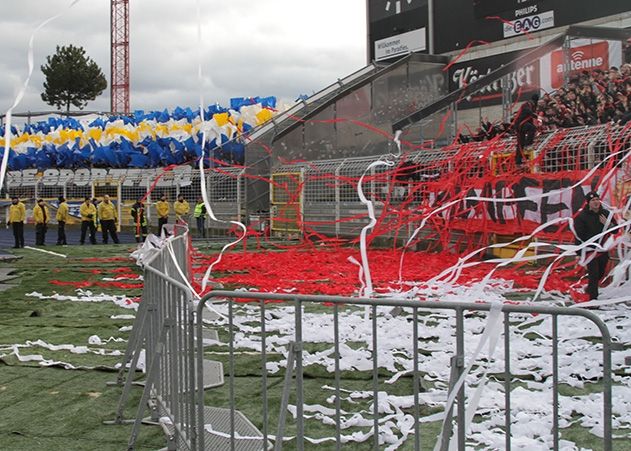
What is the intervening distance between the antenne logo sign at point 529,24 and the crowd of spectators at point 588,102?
5.79m

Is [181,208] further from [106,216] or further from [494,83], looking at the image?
[494,83]

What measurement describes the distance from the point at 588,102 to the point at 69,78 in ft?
193

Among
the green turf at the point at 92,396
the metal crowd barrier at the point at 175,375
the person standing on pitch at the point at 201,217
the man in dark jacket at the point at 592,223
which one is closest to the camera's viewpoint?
the metal crowd barrier at the point at 175,375

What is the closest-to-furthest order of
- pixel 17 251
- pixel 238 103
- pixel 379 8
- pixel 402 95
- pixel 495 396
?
1. pixel 495 396
2. pixel 17 251
3. pixel 402 95
4. pixel 379 8
5. pixel 238 103

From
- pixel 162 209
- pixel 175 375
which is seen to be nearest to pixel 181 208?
pixel 162 209

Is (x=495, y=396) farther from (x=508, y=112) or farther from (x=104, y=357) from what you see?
(x=508, y=112)

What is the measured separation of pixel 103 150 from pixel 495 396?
115ft

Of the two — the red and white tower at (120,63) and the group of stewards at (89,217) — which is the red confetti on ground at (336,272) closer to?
the group of stewards at (89,217)

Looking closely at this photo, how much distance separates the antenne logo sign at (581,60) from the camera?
21.6 metres

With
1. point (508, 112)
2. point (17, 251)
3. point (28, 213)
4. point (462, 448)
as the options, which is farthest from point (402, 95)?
point (462, 448)

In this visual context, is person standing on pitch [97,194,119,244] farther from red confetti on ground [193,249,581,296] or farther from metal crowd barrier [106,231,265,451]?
metal crowd barrier [106,231,265,451]

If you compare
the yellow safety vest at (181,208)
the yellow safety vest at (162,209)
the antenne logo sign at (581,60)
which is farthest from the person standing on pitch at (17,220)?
the antenne logo sign at (581,60)

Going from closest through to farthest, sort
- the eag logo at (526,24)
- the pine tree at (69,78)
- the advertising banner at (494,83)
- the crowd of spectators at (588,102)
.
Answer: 1. the crowd of spectators at (588,102)
2. the advertising banner at (494,83)
3. the eag logo at (526,24)
4. the pine tree at (69,78)

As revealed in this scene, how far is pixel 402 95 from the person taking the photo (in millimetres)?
29562
